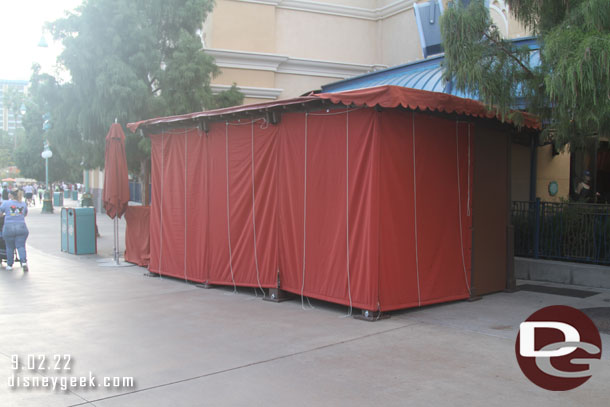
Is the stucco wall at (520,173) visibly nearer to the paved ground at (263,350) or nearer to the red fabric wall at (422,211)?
the paved ground at (263,350)

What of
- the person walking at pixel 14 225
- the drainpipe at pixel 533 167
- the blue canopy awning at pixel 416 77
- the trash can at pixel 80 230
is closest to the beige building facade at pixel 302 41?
the blue canopy awning at pixel 416 77

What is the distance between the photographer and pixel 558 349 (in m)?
6.36

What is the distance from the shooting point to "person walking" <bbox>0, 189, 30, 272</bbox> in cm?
1251

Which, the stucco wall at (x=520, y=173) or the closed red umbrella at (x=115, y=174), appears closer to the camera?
the closed red umbrella at (x=115, y=174)

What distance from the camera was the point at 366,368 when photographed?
590 centimetres

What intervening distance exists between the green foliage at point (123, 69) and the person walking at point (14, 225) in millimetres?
2840

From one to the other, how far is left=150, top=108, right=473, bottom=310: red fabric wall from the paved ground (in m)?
0.47

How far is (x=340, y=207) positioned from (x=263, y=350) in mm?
2608

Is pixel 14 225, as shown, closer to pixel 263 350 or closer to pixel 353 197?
pixel 353 197

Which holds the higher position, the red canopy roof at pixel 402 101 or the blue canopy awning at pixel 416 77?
the blue canopy awning at pixel 416 77

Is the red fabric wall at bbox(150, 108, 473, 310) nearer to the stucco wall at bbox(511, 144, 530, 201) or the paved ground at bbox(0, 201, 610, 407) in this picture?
the paved ground at bbox(0, 201, 610, 407)

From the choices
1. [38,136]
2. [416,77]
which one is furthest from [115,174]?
[38,136]

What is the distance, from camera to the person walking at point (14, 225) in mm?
12508

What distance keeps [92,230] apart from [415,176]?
10.3 m
